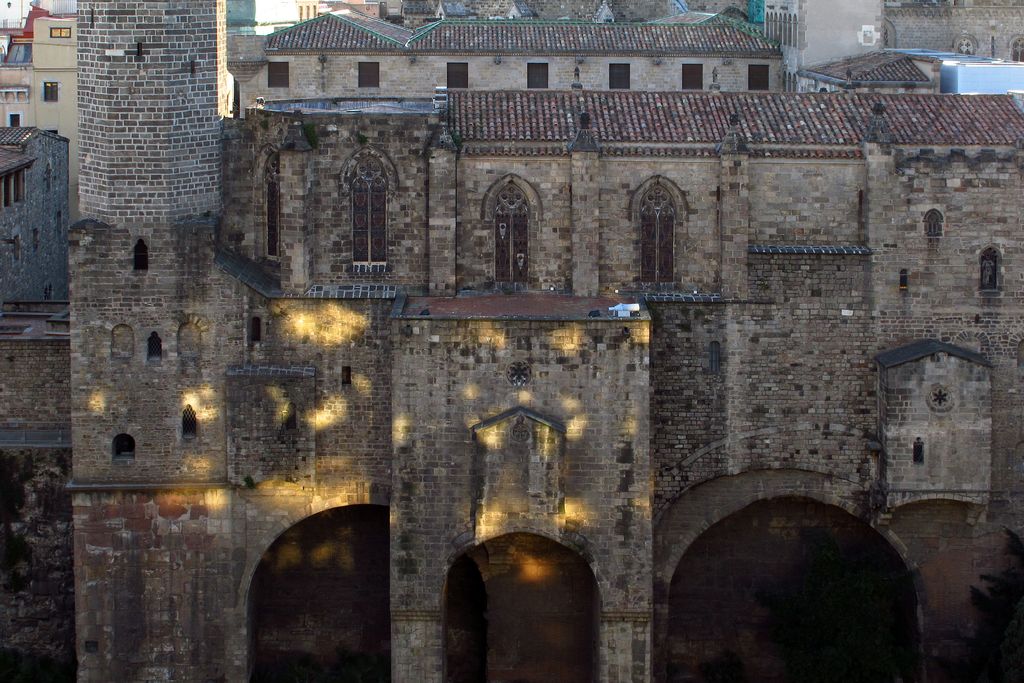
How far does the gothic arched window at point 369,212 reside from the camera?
1741 inches

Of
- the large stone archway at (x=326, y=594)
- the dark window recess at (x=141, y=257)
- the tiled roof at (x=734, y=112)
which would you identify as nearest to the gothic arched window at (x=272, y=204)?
the dark window recess at (x=141, y=257)

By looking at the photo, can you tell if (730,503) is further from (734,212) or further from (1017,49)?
(1017,49)

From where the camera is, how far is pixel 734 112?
4525 cm

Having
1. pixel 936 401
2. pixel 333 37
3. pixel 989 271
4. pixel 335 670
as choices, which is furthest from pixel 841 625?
pixel 333 37

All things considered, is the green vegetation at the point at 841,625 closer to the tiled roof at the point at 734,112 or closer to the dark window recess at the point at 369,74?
the tiled roof at the point at 734,112

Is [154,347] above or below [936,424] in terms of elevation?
above

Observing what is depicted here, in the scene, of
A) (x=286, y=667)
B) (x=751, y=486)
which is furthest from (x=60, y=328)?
(x=751, y=486)

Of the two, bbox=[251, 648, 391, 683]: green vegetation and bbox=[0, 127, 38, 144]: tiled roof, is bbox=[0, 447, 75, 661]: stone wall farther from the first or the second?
bbox=[0, 127, 38, 144]: tiled roof

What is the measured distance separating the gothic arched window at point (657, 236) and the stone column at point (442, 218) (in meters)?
4.16

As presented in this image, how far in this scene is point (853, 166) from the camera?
1756 inches

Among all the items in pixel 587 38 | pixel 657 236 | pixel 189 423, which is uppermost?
pixel 587 38

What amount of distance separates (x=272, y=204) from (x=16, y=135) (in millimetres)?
15551

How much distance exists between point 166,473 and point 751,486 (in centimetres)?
1283

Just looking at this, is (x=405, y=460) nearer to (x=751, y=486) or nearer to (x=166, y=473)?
(x=166, y=473)
